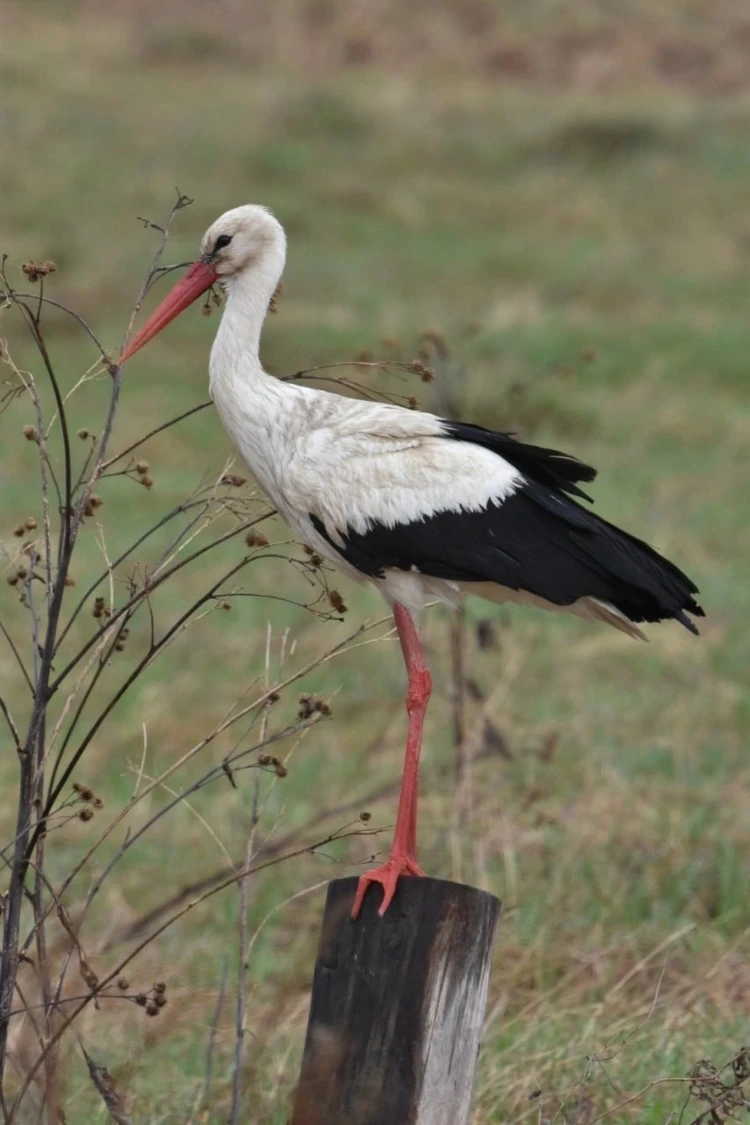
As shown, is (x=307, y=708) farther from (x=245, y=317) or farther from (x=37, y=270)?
→ (x=245, y=317)

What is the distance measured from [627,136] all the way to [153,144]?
16.9 feet

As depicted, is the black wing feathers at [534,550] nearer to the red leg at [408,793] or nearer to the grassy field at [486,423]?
the red leg at [408,793]

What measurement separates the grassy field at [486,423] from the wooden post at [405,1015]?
0.32m

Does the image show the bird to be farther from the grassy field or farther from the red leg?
the grassy field

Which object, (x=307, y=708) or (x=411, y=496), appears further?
(x=411, y=496)

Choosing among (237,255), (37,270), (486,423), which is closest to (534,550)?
(237,255)

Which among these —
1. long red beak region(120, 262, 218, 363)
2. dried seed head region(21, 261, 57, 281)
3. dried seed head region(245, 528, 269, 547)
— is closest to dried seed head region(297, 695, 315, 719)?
dried seed head region(245, 528, 269, 547)

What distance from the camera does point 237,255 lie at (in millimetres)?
3742

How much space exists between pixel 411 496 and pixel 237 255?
2.01 ft

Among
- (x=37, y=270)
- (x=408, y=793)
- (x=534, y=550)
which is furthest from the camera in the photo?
(x=534, y=550)

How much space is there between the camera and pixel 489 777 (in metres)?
6.38

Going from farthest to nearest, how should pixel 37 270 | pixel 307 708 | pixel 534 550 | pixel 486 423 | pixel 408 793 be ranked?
pixel 486 423 < pixel 534 550 < pixel 408 793 < pixel 307 708 < pixel 37 270

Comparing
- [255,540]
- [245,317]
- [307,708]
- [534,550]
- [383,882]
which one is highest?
[245,317]

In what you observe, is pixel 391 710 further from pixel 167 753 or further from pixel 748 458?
pixel 748 458
